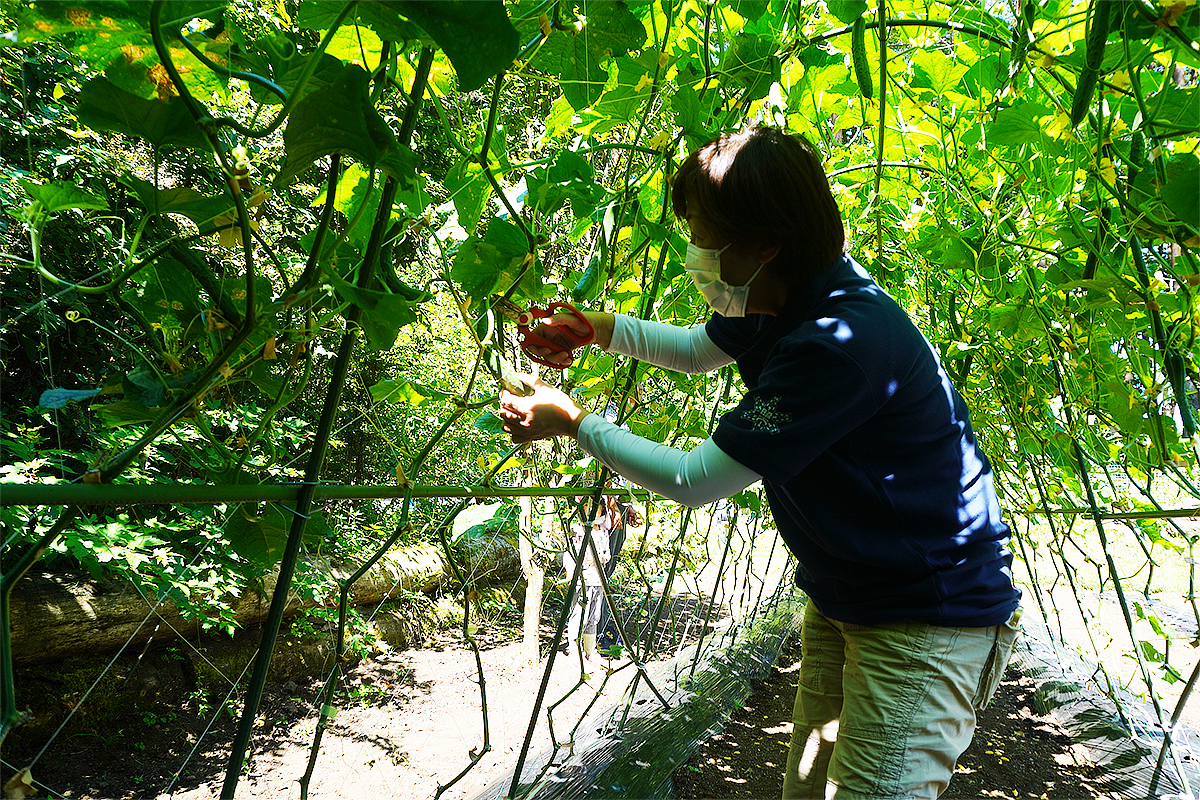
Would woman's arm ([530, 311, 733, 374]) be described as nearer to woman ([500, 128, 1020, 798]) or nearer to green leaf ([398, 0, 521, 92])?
woman ([500, 128, 1020, 798])

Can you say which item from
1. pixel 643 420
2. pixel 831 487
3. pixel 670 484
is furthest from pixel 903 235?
pixel 670 484

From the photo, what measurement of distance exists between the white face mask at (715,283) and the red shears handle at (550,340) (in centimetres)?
18

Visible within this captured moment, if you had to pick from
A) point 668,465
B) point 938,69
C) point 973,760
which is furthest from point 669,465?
point 973,760

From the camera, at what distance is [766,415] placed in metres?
0.88

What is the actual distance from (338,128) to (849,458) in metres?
0.73

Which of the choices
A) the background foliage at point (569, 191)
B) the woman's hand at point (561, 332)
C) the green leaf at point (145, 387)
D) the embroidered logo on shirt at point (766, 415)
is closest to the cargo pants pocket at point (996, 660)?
the background foliage at point (569, 191)

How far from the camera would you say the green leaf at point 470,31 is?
487 millimetres

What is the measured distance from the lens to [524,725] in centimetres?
297

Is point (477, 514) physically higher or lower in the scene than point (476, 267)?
lower

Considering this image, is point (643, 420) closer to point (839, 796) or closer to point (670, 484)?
point (670, 484)

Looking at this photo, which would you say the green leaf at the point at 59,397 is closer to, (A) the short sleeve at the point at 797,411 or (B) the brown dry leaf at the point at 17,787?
(B) the brown dry leaf at the point at 17,787

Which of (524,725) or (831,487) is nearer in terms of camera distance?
(831,487)

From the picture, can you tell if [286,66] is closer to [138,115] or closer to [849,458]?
[138,115]

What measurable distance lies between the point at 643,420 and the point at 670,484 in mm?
723
